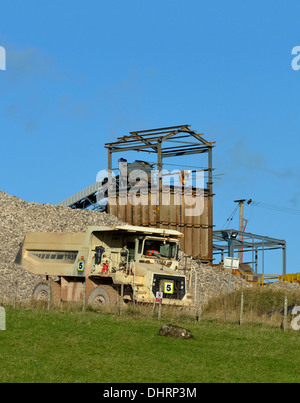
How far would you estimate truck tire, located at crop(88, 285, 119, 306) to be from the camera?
27.7 meters

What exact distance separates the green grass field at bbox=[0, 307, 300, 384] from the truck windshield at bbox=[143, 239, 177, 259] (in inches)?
172

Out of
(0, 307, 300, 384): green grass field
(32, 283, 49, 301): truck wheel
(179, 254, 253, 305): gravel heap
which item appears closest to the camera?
(0, 307, 300, 384): green grass field

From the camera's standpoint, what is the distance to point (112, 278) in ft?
91.6

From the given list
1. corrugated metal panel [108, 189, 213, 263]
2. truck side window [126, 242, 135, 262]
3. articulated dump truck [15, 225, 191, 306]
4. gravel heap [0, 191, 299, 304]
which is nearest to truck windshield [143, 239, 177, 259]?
articulated dump truck [15, 225, 191, 306]

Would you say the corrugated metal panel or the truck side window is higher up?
the corrugated metal panel

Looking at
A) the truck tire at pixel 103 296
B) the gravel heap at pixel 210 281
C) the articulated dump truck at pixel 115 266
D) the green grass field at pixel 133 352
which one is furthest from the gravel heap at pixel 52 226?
the green grass field at pixel 133 352

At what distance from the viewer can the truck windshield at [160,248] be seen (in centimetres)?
2842

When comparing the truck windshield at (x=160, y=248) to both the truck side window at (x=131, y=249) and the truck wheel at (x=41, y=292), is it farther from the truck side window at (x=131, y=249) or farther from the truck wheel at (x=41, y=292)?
the truck wheel at (x=41, y=292)

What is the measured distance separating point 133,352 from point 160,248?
37.0 ft

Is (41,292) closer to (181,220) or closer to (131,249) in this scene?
(131,249)

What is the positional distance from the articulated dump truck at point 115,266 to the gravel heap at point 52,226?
849 cm

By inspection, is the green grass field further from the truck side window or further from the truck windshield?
the truck windshield
